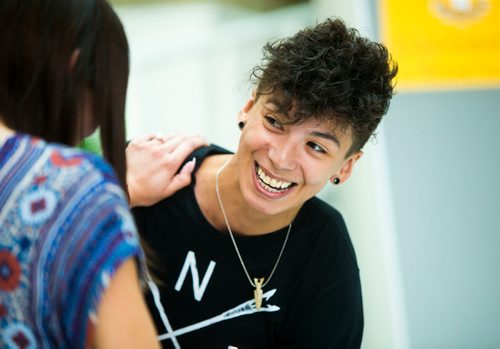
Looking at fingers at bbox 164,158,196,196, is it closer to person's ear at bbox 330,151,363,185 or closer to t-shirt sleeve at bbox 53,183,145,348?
person's ear at bbox 330,151,363,185

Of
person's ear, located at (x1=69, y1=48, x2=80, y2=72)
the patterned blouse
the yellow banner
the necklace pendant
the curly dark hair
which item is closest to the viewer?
the patterned blouse

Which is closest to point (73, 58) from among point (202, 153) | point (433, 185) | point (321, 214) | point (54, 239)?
point (54, 239)

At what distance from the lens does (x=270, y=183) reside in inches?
53.0

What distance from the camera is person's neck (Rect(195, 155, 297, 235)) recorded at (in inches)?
57.2

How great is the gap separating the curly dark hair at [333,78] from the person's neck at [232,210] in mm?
256

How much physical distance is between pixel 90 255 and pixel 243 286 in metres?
0.77

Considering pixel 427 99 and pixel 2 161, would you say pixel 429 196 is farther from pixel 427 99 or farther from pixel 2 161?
pixel 2 161

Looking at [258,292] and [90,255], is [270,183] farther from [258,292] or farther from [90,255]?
[90,255]

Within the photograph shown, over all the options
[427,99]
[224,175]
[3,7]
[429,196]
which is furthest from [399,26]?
[3,7]

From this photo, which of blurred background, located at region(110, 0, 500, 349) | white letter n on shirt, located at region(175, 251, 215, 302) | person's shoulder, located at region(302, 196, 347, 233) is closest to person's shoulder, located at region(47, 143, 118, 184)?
white letter n on shirt, located at region(175, 251, 215, 302)

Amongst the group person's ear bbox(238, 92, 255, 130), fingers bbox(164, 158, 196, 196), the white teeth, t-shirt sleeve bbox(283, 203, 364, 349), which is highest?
person's ear bbox(238, 92, 255, 130)

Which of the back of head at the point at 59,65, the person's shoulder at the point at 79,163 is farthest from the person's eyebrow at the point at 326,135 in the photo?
the person's shoulder at the point at 79,163

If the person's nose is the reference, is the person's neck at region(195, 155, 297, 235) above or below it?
below

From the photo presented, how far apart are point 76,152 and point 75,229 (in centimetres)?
9
